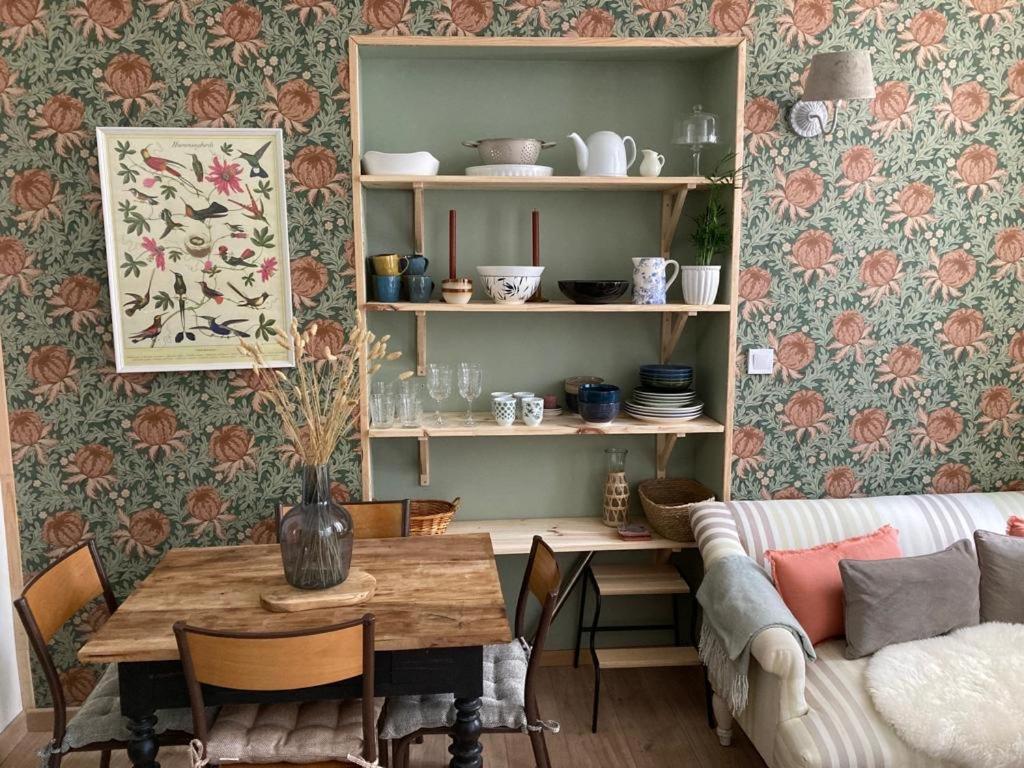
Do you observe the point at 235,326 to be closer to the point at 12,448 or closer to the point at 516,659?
the point at 12,448

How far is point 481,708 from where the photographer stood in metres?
2.12

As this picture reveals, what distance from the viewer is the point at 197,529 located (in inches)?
112

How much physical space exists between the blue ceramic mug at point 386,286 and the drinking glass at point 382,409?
0.36 m

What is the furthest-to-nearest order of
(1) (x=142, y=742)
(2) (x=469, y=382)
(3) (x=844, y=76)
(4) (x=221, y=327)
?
(2) (x=469, y=382)
(4) (x=221, y=327)
(3) (x=844, y=76)
(1) (x=142, y=742)

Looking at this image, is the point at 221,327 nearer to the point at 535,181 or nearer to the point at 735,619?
the point at 535,181

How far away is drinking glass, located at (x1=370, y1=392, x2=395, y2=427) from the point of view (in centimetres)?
292

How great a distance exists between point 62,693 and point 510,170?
2031 millimetres

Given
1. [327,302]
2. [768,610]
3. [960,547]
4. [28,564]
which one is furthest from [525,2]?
[28,564]

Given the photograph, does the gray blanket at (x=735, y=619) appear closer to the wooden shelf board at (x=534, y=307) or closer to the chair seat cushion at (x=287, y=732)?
the wooden shelf board at (x=534, y=307)

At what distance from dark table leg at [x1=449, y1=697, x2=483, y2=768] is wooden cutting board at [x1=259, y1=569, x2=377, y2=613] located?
36cm

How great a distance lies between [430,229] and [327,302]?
1.71ft

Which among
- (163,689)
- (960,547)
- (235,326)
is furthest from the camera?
(235,326)

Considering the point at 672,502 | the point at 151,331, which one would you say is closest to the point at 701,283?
the point at 672,502

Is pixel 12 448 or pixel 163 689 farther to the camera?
pixel 12 448
